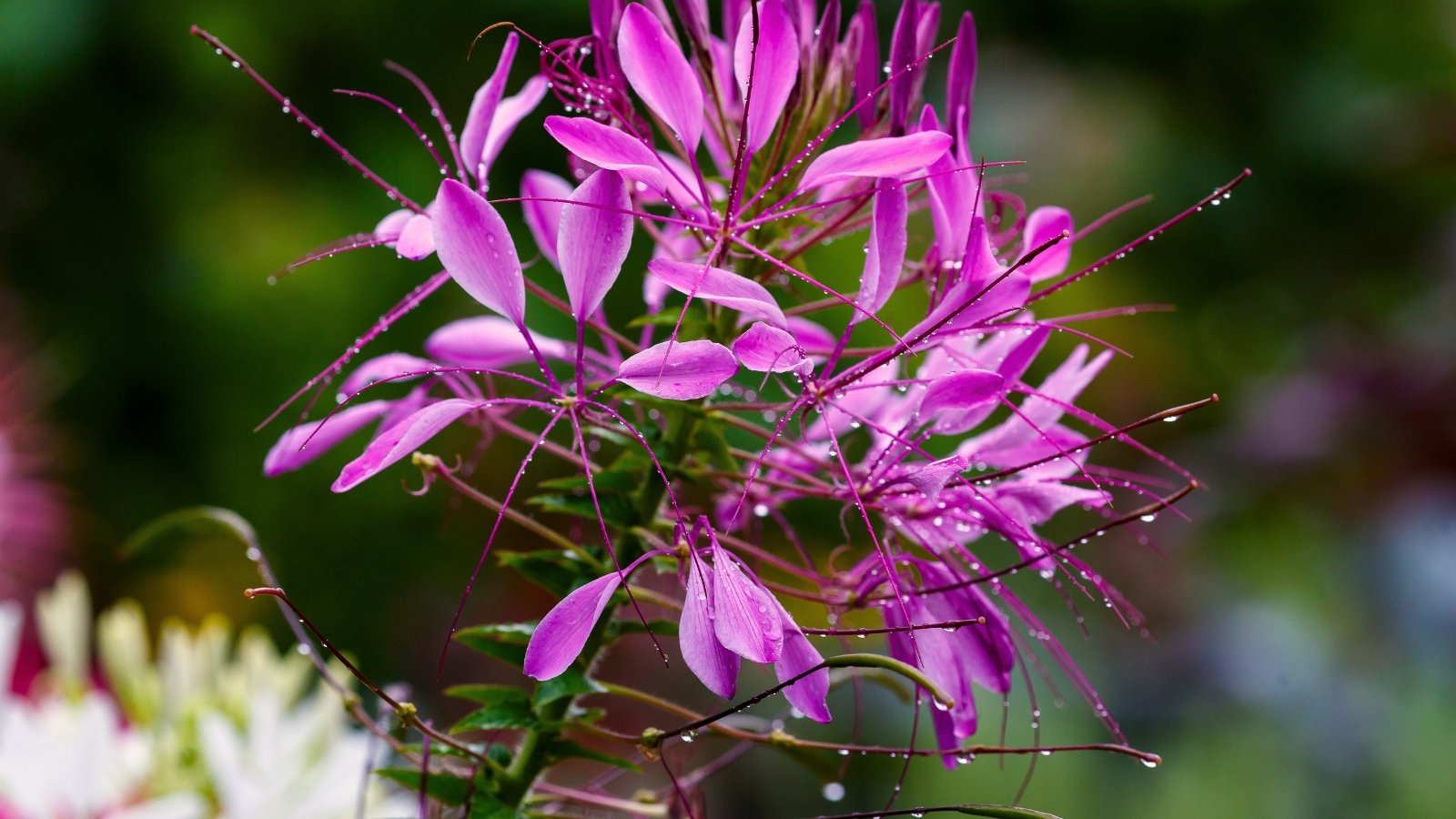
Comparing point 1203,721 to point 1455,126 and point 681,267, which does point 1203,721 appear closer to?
point 1455,126

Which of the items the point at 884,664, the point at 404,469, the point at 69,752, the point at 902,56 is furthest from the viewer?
the point at 404,469

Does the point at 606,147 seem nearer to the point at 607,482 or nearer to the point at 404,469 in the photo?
the point at 607,482

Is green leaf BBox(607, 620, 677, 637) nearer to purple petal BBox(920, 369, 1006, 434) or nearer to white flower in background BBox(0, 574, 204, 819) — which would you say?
purple petal BBox(920, 369, 1006, 434)

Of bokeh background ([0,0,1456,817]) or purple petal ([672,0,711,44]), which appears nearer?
purple petal ([672,0,711,44])

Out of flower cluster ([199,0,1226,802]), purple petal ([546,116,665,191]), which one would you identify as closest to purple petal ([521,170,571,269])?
flower cluster ([199,0,1226,802])

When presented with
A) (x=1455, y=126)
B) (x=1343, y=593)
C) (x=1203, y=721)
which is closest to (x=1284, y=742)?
(x=1203, y=721)

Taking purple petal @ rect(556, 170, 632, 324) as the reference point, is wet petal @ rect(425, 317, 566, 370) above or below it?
below

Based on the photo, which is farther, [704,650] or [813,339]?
[813,339]

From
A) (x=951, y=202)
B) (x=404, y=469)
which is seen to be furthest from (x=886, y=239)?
(x=404, y=469)
